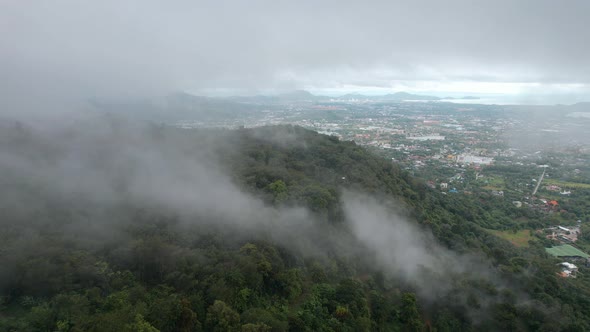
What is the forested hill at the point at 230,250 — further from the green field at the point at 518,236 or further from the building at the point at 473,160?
the building at the point at 473,160

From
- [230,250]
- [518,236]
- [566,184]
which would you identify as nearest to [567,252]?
[518,236]

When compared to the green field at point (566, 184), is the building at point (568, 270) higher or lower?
lower

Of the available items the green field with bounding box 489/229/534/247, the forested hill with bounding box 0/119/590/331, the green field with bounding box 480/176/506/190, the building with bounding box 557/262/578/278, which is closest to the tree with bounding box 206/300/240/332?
the forested hill with bounding box 0/119/590/331

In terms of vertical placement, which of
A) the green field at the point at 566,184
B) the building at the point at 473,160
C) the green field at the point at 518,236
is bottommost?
the green field at the point at 518,236

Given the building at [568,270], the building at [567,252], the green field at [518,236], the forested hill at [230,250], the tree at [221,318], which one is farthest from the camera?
the green field at [518,236]

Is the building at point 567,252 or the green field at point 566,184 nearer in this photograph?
the building at point 567,252

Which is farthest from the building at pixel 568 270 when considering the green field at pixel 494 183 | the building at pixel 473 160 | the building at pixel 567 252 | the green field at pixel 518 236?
the building at pixel 473 160

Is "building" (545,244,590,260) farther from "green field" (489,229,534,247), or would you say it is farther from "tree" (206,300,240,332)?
"tree" (206,300,240,332)

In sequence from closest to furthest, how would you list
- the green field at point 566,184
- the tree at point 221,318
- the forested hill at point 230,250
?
the tree at point 221,318, the forested hill at point 230,250, the green field at point 566,184
